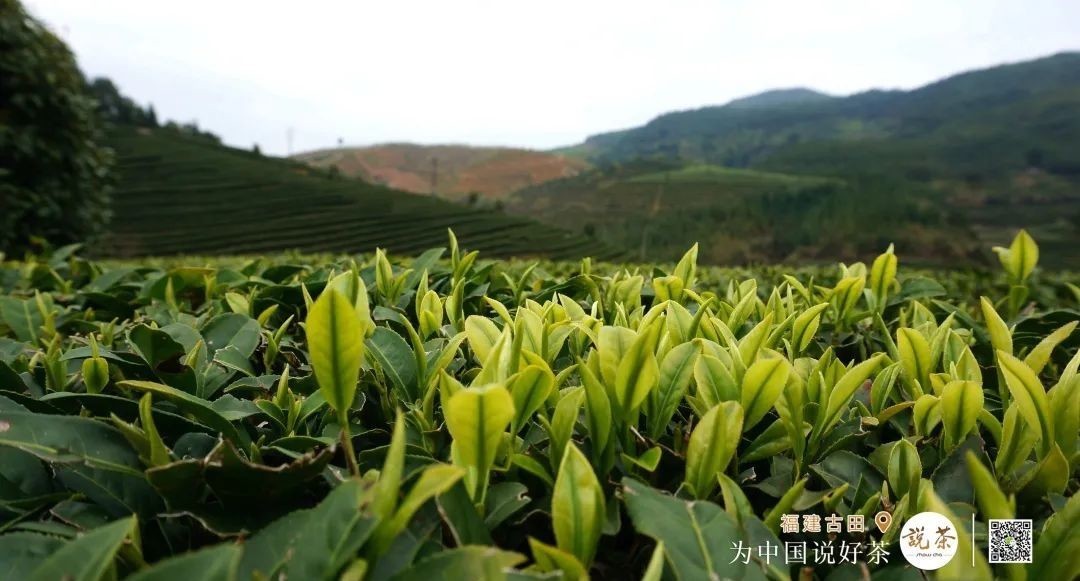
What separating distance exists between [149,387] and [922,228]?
48121 millimetres

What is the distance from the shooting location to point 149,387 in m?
0.69

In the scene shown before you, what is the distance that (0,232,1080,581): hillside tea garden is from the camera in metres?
0.56

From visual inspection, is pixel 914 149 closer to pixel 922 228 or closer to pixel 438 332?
pixel 922 228

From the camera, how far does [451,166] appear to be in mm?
86688

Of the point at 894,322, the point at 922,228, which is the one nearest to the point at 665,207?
the point at 922,228

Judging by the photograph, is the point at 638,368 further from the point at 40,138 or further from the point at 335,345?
the point at 40,138

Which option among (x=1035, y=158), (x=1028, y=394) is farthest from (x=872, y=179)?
(x=1028, y=394)

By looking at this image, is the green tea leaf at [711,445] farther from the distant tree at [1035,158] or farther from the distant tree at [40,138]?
the distant tree at [1035,158]

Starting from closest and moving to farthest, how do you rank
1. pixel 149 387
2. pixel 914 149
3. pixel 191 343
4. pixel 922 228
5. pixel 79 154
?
1. pixel 149 387
2. pixel 191 343
3. pixel 79 154
4. pixel 922 228
5. pixel 914 149

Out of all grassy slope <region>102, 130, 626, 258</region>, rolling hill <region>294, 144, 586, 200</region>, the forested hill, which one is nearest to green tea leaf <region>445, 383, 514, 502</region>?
grassy slope <region>102, 130, 626, 258</region>

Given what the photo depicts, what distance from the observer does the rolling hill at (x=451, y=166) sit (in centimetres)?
7688

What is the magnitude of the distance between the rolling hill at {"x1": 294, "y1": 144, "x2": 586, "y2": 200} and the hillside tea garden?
233 ft

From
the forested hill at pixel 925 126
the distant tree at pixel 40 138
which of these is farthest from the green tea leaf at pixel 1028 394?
the forested hill at pixel 925 126

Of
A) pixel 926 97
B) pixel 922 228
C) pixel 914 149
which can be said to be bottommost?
pixel 922 228
